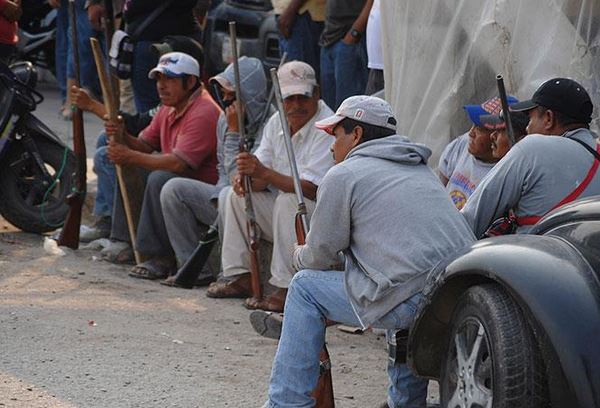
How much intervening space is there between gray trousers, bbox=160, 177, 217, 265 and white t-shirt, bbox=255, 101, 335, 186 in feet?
2.05

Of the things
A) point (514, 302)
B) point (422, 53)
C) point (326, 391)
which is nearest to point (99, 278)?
point (422, 53)

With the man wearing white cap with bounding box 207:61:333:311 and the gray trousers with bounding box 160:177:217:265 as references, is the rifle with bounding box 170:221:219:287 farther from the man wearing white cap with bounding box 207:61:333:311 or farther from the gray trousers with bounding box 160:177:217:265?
the man wearing white cap with bounding box 207:61:333:311

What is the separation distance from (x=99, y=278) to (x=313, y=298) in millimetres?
3580

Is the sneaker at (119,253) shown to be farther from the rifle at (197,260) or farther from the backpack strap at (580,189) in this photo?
the backpack strap at (580,189)

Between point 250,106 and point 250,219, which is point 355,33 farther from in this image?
point 250,219

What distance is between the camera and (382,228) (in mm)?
5402

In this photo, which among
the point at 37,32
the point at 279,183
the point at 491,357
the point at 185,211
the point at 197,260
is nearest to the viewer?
the point at 491,357

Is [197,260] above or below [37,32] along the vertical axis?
above

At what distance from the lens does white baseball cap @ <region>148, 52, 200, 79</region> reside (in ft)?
29.8

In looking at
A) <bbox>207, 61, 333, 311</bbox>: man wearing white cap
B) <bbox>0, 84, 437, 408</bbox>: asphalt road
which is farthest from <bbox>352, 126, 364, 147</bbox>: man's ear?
<bbox>207, 61, 333, 311</bbox>: man wearing white cap

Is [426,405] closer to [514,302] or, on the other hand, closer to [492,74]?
[514,302]

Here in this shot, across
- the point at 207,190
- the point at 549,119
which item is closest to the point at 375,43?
the point at 207,190

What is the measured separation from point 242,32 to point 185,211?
4434mm

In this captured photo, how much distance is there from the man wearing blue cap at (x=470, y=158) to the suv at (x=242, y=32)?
5.25 metres
